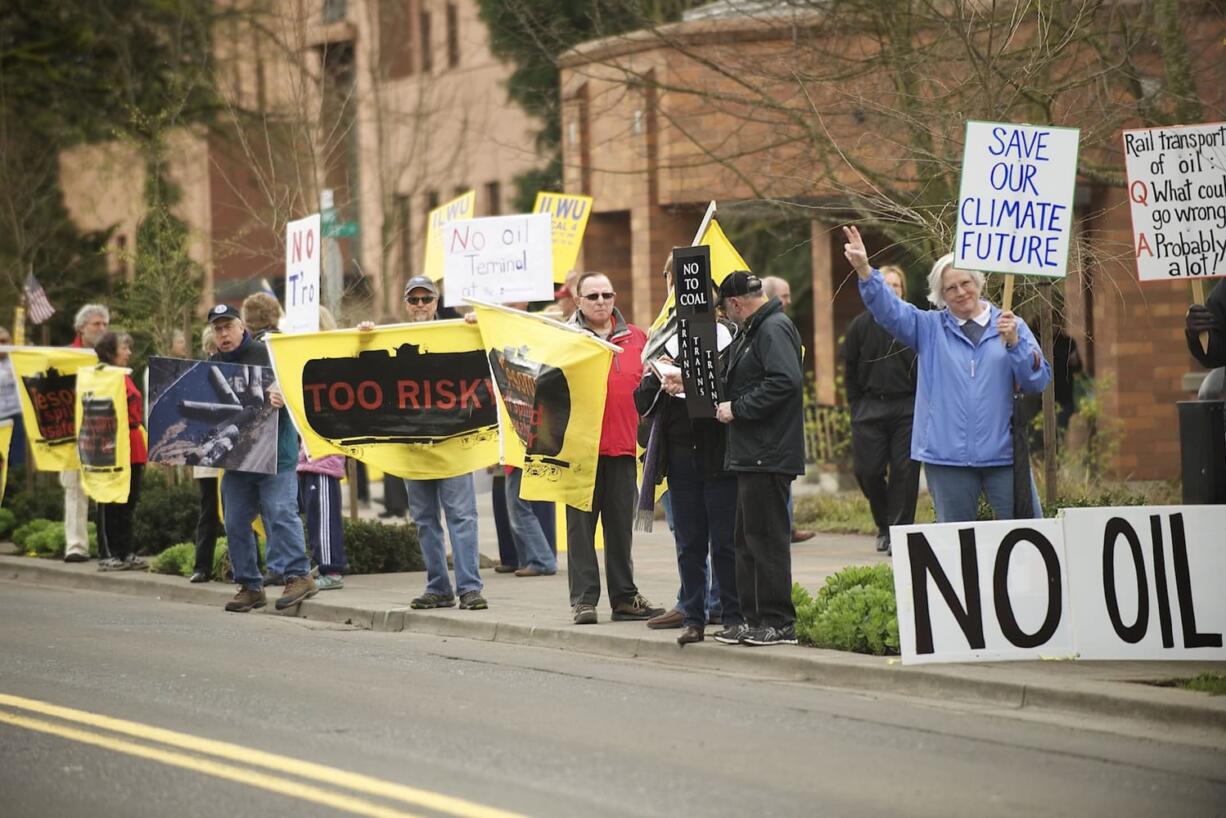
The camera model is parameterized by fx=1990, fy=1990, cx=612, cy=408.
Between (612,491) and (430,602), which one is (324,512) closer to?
(430,602)

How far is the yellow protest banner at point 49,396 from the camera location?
57.1 ft

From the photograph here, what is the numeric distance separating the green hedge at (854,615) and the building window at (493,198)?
114 ft

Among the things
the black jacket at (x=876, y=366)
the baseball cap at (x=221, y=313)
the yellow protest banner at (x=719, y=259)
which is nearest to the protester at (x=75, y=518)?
the baseball cap at (x=221, y=313)

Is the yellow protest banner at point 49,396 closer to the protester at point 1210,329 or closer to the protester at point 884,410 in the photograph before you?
the protester at point 884,410

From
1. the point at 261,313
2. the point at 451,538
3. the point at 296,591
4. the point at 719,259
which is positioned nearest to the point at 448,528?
the point at 451,538

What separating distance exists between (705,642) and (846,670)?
126cm

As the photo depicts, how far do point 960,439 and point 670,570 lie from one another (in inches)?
195

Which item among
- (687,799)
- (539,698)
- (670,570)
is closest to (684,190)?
(670,570)

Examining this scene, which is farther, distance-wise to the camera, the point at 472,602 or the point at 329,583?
the point at 329,583

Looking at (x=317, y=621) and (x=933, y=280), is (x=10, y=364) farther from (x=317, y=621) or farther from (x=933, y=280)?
(x=933, y=280)

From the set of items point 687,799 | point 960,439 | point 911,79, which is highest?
point 911,79

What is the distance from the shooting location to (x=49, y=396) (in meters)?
17.6

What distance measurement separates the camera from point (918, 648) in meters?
9.91

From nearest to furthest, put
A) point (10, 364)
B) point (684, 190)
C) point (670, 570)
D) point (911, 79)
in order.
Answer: point (670, 570)
point (911, 79)
point (10, 364)
point (684, 190)
